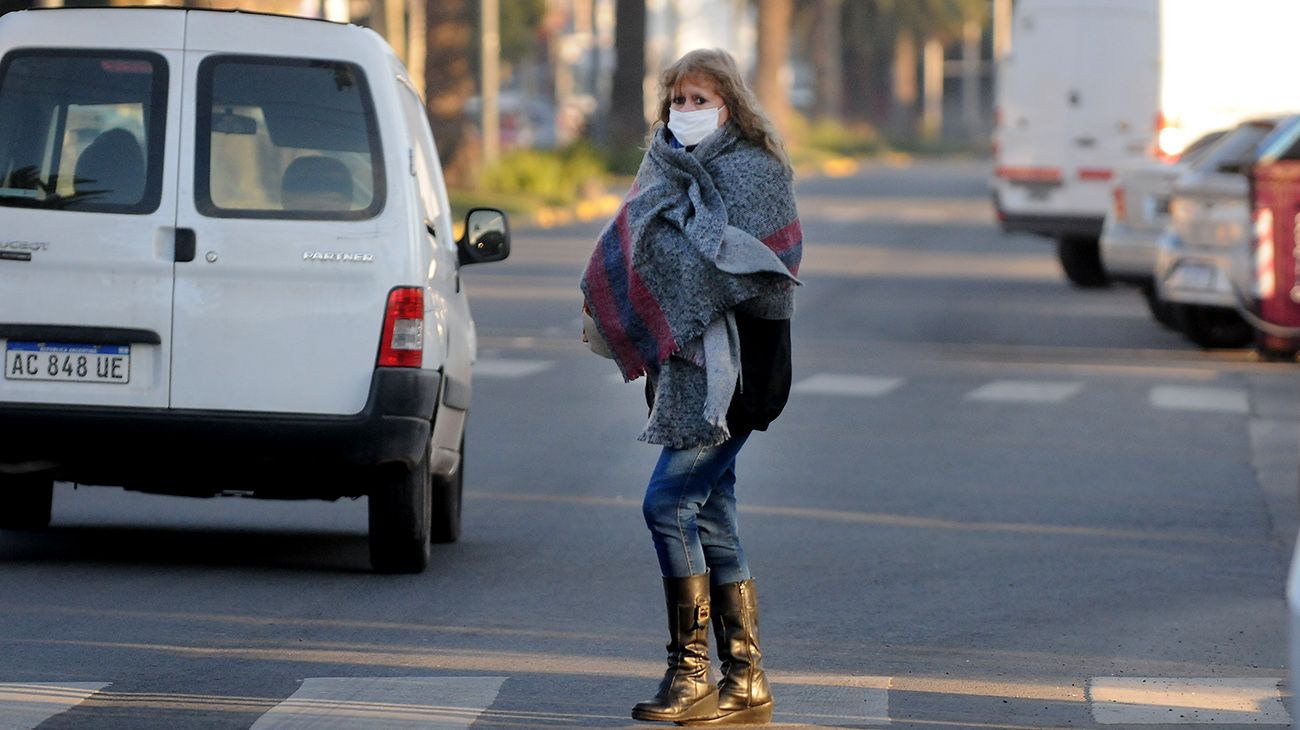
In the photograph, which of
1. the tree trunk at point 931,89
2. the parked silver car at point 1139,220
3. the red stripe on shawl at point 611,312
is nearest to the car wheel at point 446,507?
the red stripe on shawl at point 611,312

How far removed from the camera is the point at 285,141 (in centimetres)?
872

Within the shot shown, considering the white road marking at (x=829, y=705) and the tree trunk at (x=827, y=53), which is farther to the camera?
the tree trunk at (x=827, y=53)

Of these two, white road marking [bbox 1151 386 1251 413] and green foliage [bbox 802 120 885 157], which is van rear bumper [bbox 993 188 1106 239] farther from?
green foliage [bbox 802 120 885 157]

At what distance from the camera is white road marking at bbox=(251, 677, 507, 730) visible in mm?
6449

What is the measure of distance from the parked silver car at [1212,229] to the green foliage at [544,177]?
70.2ft

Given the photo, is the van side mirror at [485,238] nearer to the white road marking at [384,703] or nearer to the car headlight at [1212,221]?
the white road marking at [384,703]

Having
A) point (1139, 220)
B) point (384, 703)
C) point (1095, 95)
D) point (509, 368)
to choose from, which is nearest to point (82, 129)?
point (384, 703)

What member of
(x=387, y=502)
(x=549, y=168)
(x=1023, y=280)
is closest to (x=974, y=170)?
(x=549, y=168)

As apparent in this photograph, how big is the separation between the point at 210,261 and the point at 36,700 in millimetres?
2274

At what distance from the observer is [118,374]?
862 centimetres

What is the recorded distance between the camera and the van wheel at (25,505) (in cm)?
984

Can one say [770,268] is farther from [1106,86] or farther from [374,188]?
[1106,86]

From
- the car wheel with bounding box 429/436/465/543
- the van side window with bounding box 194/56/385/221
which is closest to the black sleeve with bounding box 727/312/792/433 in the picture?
the van side window with bounding box 194/56/385/221

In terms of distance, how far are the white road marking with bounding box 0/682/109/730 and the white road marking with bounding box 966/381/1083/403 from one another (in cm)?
971
